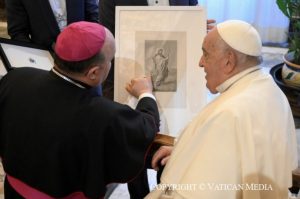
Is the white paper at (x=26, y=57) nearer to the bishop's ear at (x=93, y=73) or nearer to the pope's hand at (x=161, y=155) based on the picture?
the bishop's ear at (x=93, y=73)

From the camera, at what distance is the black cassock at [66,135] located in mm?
1195

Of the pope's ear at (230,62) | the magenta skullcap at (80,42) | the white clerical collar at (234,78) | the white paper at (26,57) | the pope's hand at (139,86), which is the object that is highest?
the magenta skullcap at (80,42)

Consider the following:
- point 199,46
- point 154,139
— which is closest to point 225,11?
point 199,46

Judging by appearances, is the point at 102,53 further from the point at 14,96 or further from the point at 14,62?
the point at 14,62

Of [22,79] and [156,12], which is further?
[156,12]

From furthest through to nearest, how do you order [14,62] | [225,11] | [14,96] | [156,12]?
[225,11], [14,62], [156,12], [14,96]

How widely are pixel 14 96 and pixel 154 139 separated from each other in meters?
0.55

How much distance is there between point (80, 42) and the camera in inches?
47.3

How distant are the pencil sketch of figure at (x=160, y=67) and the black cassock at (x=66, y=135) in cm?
30

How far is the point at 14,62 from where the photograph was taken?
1.80 m

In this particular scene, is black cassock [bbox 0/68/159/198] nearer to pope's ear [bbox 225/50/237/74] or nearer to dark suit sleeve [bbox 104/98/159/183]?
dark suit sleeve [bbox 104/98/159/183]

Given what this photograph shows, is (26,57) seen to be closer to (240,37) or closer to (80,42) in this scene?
(80,42)

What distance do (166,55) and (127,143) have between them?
21.3 inches

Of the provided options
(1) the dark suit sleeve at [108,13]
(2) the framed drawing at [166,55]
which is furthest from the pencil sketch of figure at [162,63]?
(1) the dark suit sleeve at [108,13]
